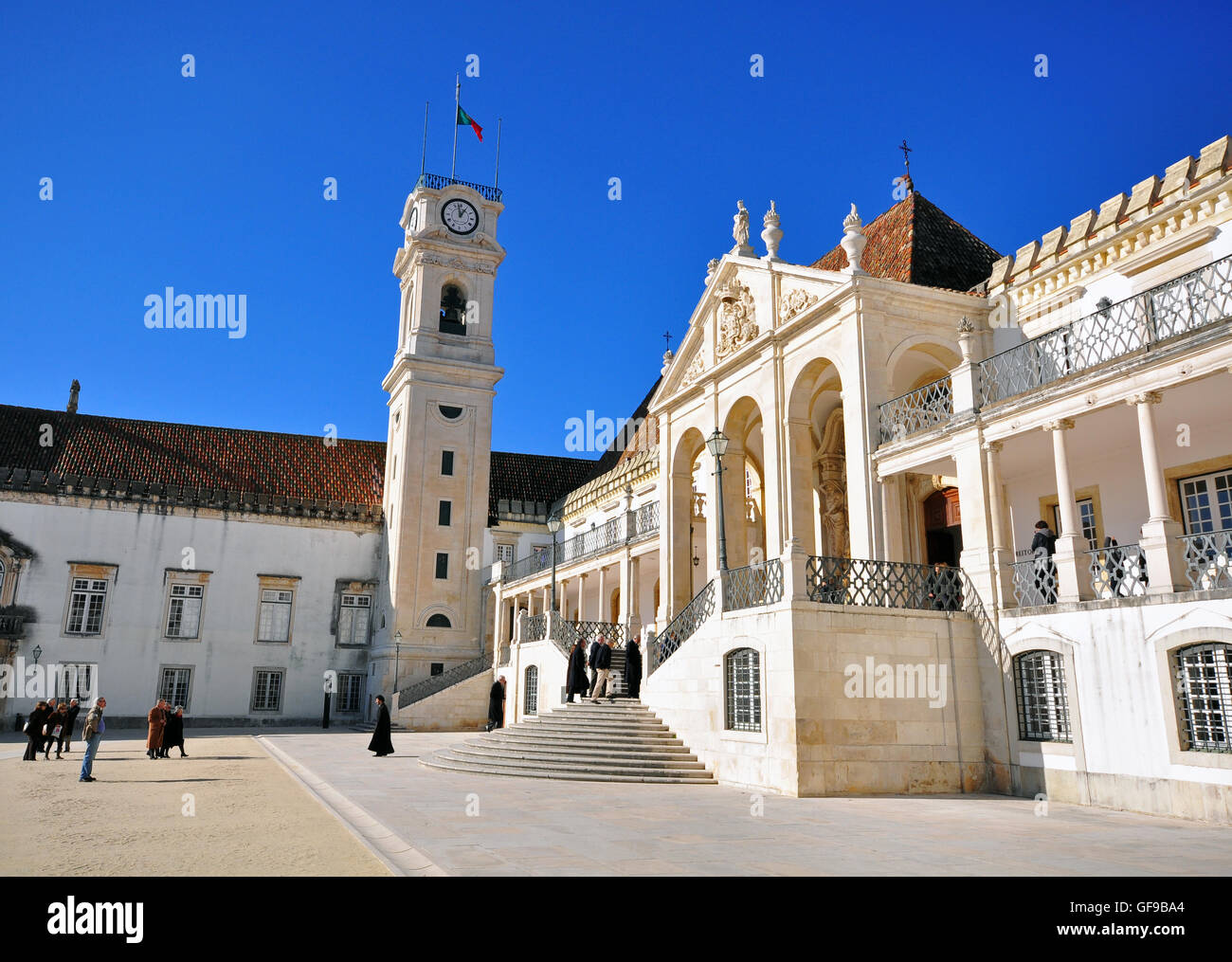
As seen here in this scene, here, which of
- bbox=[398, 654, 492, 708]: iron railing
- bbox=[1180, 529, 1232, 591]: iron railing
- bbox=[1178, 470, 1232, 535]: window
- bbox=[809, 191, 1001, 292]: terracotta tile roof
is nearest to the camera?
bbox=[1180, 529, 1232, 591]: iron railing

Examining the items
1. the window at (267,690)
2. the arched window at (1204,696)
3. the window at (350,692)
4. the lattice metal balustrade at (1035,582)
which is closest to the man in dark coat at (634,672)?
the lattice metal balustrade at (1035,582)

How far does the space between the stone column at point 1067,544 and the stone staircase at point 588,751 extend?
6470mm

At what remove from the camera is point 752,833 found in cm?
Answer: 938

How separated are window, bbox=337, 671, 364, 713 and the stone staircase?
2293 centimetres

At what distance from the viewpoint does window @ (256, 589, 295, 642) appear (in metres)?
39.3

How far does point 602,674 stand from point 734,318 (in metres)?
9.01

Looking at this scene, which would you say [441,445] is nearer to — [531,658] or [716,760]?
[531,658]

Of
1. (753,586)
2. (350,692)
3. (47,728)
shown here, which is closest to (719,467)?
(753,586)

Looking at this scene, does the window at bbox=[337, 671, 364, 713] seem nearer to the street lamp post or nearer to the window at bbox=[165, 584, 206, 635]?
the window at bbox=[165, 584, 206, 635]

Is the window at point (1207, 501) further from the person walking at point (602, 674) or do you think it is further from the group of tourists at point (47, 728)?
the group of tourists at point (47, 728)

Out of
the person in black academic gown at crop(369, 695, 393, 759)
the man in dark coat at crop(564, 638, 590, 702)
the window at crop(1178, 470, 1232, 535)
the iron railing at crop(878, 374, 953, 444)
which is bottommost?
the person in black academic gown at crop(369, 695, 393, 759)

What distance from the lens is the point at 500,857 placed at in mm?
7523

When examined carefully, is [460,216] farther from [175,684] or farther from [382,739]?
[382,739]

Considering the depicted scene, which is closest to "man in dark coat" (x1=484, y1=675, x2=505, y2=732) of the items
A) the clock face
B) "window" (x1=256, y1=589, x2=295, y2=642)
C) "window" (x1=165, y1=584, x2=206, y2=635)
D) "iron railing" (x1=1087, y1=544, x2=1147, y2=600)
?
"window" (x1=256, y1=589, x2=295, y2=642)
